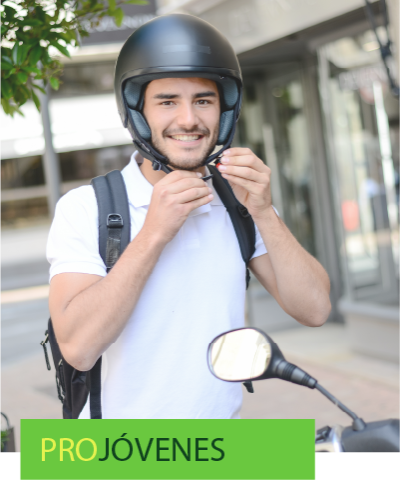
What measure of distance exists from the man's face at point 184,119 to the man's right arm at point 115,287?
0.16m

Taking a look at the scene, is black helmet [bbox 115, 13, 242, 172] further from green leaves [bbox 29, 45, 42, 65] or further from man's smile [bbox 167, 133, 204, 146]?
green leaves [bbox 29, 45, 42, 65]

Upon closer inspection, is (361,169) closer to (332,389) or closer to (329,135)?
(329,135)

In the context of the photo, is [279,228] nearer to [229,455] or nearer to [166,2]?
[229,455]

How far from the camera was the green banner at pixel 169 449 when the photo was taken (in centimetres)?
110

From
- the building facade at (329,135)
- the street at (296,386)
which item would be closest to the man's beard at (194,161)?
the street at (296,386)

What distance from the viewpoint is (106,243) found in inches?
62.6

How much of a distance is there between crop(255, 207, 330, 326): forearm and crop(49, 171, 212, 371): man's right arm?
8.6 inches

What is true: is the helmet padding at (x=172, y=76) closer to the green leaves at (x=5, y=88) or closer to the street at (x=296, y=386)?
the green leaves at (x=5, y=88)

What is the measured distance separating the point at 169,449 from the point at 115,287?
460 mm

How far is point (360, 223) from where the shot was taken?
6109 mm

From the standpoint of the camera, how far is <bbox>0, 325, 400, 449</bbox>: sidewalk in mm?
4629

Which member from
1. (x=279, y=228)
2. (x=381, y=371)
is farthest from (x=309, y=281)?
(x=381, y=371)

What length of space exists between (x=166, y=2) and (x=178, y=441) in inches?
293

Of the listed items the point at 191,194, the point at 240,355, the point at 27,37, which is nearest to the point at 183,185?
the point at 191,194
